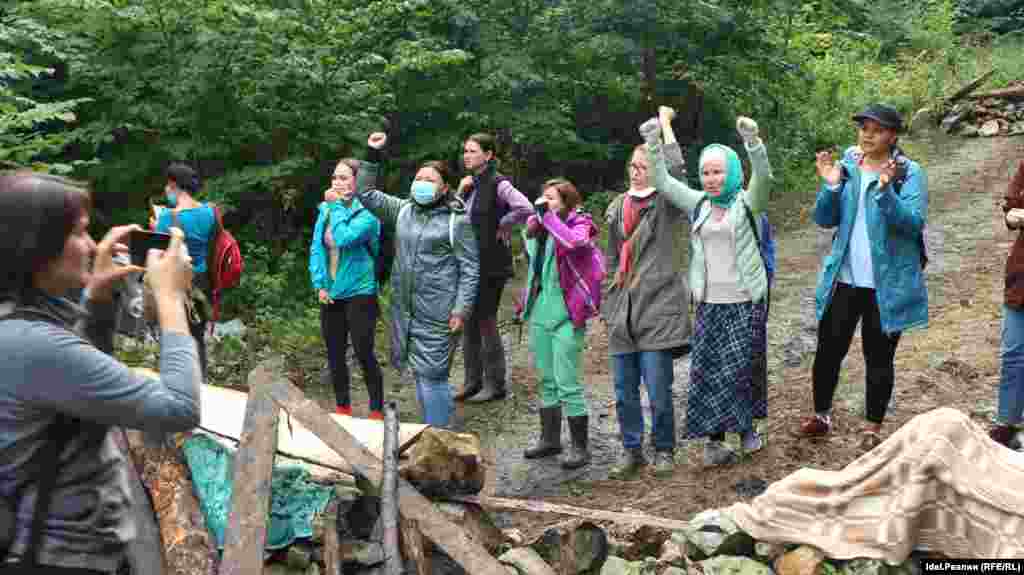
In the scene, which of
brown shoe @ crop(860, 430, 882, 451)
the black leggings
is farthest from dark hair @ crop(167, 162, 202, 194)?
brown shoe @ crop(860, 430, 882, 451)

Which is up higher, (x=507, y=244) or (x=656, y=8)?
(x=656, y=8)

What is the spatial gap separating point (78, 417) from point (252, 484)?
5.50 feet

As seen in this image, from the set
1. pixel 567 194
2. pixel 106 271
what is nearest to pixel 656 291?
pixel 567 194

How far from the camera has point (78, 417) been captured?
91.0 inches

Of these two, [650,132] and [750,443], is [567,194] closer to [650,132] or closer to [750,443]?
[650,132]

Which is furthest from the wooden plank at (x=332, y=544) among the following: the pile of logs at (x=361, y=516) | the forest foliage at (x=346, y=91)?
the forest foliage at (x=346, y=91)

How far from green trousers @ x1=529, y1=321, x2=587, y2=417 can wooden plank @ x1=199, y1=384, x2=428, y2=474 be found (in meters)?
2.02

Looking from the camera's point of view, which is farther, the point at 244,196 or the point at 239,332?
the point at 244,196

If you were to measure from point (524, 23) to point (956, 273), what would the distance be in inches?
233

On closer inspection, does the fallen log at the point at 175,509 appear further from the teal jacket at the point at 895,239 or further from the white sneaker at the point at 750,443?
the teal jacket at the point at 895,239

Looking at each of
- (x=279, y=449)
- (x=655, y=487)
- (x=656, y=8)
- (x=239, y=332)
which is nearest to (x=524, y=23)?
(x=656, y=8)

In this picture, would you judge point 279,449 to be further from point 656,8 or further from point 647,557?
point 656,8

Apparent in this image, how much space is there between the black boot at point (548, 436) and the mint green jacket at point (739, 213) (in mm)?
1365

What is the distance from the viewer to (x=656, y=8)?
13.1 meters
